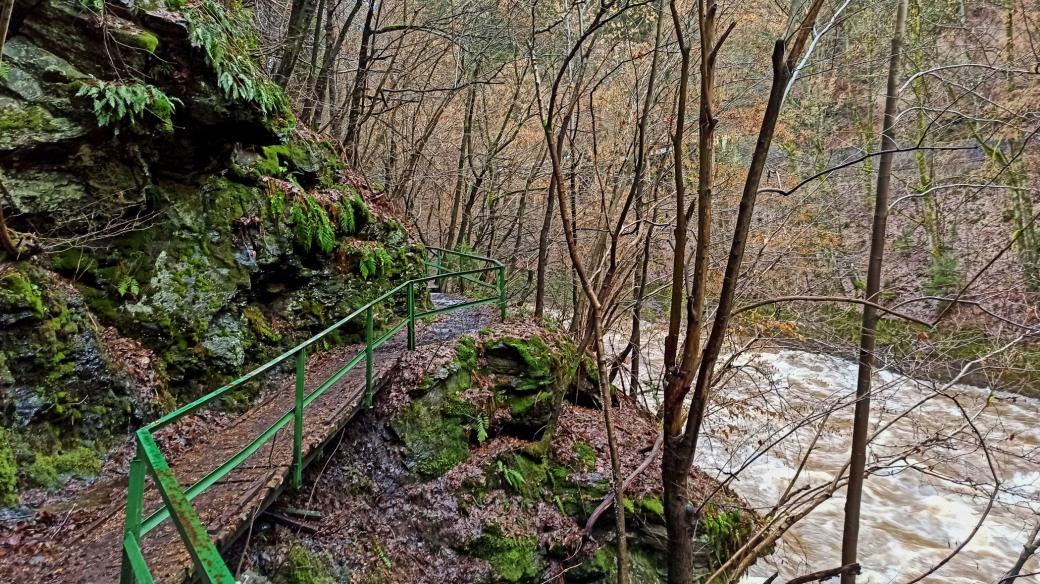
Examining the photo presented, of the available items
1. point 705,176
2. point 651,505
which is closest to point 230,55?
point 705,176

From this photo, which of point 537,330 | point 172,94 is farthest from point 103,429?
point 537,330

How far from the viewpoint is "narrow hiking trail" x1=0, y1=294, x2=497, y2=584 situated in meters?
3.11

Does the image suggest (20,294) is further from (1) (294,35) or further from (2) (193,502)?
(1) (294,35)

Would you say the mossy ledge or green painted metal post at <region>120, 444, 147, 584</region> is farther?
the mossy ledge

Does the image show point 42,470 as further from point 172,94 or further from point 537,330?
point 537,330

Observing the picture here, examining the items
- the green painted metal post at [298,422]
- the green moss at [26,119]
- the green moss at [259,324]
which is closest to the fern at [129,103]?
the green moss at [26,119]

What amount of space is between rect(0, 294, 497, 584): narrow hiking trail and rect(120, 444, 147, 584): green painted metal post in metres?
0.75

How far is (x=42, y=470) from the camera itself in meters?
3.86

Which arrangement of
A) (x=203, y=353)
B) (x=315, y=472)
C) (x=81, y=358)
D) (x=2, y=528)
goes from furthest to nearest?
(x=203, y=353)
(x=315, y=472)
(x=81, y=358)
(x=2, y=528)

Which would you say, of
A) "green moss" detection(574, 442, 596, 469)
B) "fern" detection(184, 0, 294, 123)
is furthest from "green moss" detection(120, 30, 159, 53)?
"green moss" detection(574, 442, 596, 469)

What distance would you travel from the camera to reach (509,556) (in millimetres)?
5449

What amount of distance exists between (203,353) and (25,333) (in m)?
1.59

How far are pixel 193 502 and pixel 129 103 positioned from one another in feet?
12.7

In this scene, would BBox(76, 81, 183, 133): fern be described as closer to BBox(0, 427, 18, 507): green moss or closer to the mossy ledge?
BBox(0, 427, 18, 507): green moss
